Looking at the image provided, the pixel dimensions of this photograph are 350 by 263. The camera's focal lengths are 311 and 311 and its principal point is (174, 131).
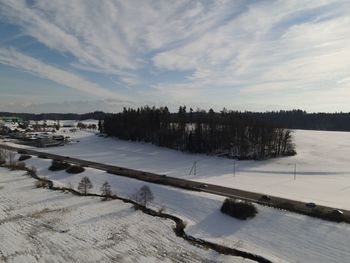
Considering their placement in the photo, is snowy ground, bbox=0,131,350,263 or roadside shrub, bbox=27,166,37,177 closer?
snowy ground, bbox=0,131,350,263

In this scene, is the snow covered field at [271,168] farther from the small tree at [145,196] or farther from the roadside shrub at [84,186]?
the roadside shrub at [84,186]

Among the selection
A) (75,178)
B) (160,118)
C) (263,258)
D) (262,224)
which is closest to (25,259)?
(263,258)

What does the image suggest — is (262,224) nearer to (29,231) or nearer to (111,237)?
(111,237)

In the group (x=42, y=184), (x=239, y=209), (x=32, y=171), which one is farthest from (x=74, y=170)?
(x=239, y=209)

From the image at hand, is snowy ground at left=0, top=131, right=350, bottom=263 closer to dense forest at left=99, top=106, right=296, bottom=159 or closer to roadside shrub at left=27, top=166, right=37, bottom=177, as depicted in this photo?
roadside shrub at left=27, top=166, right=37, bottom=177

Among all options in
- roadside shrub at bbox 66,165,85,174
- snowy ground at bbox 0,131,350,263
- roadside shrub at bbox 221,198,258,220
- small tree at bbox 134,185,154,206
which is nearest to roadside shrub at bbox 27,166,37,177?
snowy ground at bbox 0,131,350,263

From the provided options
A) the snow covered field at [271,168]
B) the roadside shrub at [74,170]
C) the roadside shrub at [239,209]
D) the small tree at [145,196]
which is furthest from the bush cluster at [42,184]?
the roadside shrub at [239,209]
